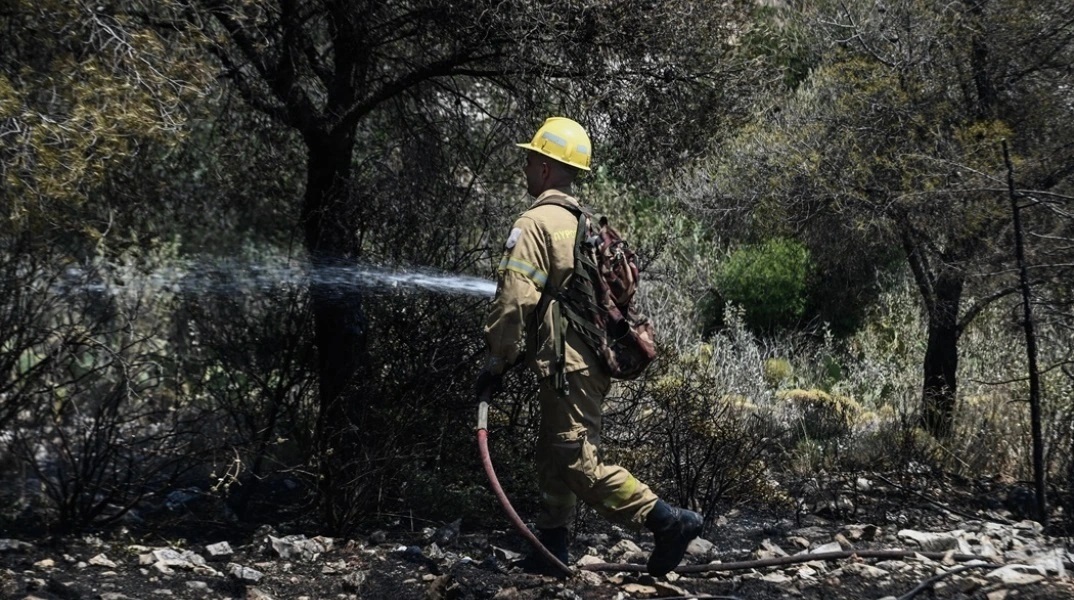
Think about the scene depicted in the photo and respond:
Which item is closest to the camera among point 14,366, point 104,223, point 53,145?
point 53,145

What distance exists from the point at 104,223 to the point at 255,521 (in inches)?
77.2

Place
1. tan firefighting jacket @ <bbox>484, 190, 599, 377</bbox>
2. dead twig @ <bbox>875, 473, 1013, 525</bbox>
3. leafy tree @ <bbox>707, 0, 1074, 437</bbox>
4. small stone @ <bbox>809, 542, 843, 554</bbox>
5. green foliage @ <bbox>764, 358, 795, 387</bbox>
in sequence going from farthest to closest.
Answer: green foliage @ <bbox>764, 358, 795, 387</bbox> < leafy tree @ <bbox>707, 0, 1074, 437</bbox> < dead twig @ <bbox>875, 473, 1013, 525</bbox> < small stone @ <bbox>809, 542, 843, 554</bbox> < tan firefighting jacket @ <bbox>484, 190, 599, 377</bbox>

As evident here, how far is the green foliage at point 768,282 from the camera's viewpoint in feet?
43.9

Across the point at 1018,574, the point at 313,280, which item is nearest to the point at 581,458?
the point at 1018,574

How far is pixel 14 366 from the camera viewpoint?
6.54 m

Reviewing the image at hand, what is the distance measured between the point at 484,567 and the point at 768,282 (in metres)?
8.03

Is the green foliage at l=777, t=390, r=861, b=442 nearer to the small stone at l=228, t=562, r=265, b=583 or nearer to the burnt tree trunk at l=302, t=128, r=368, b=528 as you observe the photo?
the burnt tree trunk at l=302, t=128, r=368, b=528

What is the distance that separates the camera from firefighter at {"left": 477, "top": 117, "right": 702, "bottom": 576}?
5262mm

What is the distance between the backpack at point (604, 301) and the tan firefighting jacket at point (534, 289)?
4 centimetres

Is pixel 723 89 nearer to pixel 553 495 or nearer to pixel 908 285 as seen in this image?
pixel 553 495

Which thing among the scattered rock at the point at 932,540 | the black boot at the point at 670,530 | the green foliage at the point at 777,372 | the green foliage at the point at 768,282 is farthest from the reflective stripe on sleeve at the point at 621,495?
the green foliage at the point at 768,282

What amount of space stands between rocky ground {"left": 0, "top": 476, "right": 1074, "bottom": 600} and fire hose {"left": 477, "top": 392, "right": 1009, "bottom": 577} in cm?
2

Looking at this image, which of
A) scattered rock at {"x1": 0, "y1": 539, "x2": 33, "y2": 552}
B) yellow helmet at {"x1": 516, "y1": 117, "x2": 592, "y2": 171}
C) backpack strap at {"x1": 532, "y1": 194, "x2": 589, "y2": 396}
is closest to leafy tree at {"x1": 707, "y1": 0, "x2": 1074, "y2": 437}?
yellow helmet at {"x1": 516, "y1": 117, "x2": 592, "y2": 171}

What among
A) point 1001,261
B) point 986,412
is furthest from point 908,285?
point 1001,261
